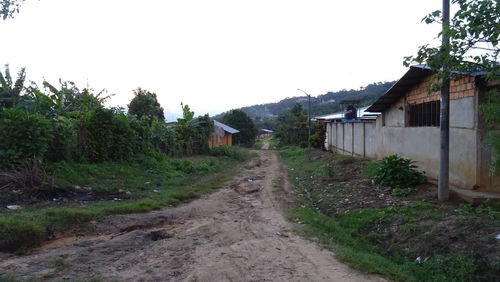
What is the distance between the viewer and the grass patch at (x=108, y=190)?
6438 mm

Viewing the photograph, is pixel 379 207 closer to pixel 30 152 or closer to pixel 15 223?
pixel 15 223

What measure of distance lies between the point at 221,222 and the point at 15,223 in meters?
3.77

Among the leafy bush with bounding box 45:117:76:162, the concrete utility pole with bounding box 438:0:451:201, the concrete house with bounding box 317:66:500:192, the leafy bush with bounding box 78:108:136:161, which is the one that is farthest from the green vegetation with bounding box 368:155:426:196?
the leafy bush with bounding box 78:108:136:161

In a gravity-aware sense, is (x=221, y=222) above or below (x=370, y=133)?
below

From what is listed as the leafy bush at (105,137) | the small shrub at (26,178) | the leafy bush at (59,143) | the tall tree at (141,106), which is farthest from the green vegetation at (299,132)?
the small shrub at (26,178)

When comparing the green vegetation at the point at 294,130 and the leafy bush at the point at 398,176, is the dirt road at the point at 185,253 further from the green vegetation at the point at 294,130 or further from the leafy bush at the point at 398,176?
the green vegetation at the point at 294,130

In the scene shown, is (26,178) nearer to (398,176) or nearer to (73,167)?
(73,167)

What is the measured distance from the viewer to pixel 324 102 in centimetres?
8850

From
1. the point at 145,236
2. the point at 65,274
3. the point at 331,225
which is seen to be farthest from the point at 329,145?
the point at 65,274

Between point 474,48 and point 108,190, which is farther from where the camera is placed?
point 108,190

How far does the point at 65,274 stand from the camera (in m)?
4.91

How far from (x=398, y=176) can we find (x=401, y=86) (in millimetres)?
4335

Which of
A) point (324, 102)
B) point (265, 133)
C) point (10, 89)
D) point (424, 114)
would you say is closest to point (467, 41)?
point (424, 114)

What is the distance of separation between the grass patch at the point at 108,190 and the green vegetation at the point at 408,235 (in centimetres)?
372
